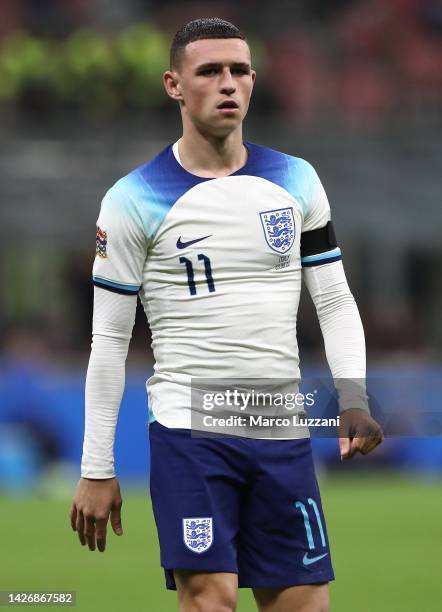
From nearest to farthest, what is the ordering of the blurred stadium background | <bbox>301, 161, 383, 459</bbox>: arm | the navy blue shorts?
the navy blue shorts < <bbox>301, 161, 383, 459</bbox>: arm < the blurred stadium background

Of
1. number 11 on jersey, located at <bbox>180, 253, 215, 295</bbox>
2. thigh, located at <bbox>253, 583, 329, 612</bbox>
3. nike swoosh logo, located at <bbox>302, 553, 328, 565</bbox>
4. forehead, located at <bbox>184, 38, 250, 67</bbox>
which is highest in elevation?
forehead, located at <bbox>184, 38, 250, 67</bbox>

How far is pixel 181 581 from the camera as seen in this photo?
15.9 ft

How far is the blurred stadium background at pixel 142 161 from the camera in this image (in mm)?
13969

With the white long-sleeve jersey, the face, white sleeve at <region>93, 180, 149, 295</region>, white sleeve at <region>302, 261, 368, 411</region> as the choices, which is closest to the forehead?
the face

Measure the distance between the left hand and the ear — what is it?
3.99 ft

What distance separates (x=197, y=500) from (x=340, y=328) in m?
0.77

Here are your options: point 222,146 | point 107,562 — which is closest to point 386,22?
point 107,562

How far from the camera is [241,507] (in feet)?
16.3

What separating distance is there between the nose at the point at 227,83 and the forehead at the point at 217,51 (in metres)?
0.04

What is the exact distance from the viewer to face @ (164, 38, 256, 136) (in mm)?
4969

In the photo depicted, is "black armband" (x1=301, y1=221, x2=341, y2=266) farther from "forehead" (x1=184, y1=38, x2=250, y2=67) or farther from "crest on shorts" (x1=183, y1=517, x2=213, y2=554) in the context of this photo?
"crest on shorts" (x1=183, y1=517, x2=213, y2=554)

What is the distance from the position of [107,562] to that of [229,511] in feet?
19.3

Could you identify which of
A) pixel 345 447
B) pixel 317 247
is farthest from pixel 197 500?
pixel 317 247

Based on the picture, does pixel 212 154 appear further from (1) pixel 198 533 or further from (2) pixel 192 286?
(1) pixel 198 533
